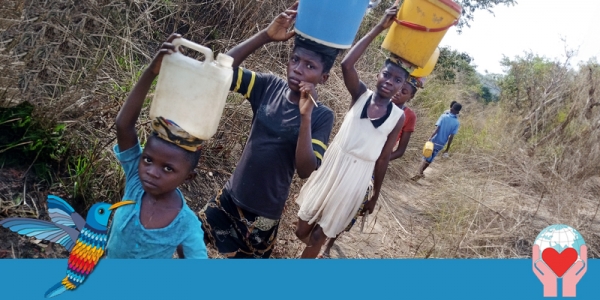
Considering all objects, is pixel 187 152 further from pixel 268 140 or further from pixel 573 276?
pixel 573 276

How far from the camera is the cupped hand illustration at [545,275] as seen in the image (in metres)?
1.77

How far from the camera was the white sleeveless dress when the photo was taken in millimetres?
2438

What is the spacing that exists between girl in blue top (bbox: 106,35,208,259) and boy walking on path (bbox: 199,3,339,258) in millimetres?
480

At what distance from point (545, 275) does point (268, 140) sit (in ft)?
3.78

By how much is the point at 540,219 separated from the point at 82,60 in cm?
419

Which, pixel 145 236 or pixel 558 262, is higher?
pixel 558 262

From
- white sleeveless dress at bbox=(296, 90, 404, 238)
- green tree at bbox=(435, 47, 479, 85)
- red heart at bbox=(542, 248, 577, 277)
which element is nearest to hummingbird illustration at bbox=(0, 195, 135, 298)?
white sleeveless dress at bbox=(296, 90, 404, 238)

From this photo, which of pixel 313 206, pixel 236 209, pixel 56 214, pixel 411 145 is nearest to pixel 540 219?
pixel 411 145

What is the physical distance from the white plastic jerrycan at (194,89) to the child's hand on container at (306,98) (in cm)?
38

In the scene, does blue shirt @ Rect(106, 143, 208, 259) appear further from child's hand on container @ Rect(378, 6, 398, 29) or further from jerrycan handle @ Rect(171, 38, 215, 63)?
child's hand on container @ Rect(378, 6, 398, 29)

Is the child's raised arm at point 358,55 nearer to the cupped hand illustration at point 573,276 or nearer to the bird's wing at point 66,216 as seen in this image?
the cupped hand illustration at point 573,276

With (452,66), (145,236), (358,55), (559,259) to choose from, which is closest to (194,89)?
(145,236)

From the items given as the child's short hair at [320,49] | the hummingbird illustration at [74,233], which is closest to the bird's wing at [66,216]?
the hummingbird illustration at [74,233]

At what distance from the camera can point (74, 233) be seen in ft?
3.94
